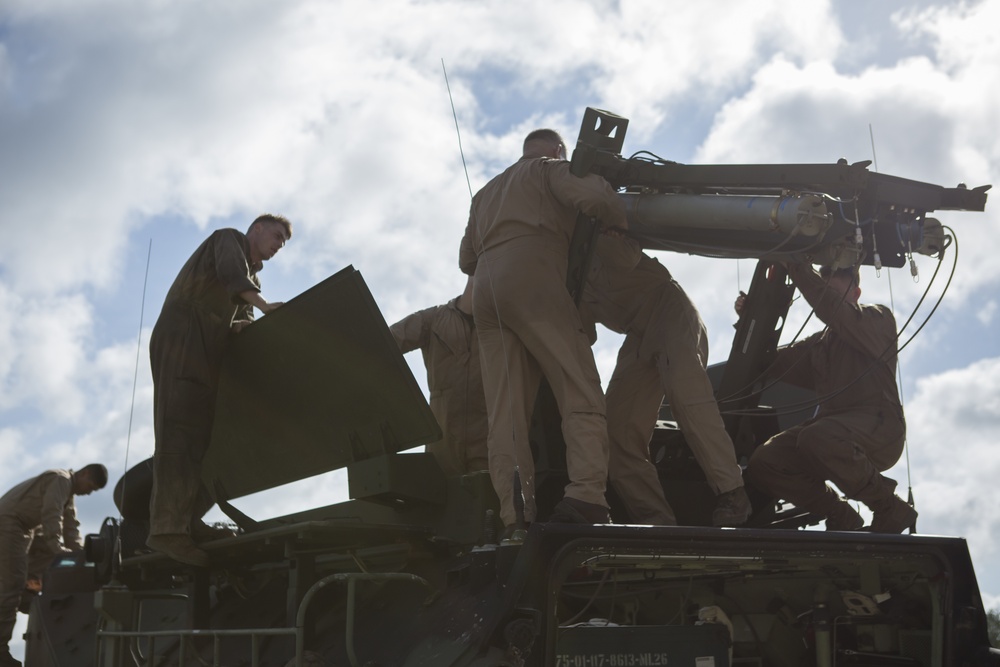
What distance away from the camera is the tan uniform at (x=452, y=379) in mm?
5723

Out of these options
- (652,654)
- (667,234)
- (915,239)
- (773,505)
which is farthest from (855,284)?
(652,654)

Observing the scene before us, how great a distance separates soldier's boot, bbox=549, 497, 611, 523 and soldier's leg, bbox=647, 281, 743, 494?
0.65m

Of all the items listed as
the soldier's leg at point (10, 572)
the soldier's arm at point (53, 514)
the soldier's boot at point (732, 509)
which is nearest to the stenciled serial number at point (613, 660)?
the soldier's boot at point (732, 509)

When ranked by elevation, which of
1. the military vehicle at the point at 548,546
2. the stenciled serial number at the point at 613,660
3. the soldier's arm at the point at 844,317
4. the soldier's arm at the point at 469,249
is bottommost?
the stenciled serial number at the point at 613,660

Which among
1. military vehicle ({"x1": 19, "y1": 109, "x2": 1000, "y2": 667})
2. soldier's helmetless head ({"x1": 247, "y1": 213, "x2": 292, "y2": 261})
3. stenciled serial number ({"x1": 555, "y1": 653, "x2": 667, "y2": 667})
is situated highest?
soldier's helmetless head ({"x1": 247, "y1": 213, "x2": 292, "y2": 261})

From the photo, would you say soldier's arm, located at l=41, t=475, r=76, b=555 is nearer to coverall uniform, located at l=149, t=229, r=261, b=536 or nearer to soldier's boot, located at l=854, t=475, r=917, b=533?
coverall uniform, located at l=149, t=229, r=261, b=536

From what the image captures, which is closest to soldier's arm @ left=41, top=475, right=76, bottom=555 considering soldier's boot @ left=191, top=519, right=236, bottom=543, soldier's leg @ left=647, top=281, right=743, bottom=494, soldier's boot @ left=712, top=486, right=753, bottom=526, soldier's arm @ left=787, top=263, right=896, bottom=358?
soldier's boot @ left=191, top=519, right=236, bottom=543

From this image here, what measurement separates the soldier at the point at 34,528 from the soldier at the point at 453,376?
2.93 meters

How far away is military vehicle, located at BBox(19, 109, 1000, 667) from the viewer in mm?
3670

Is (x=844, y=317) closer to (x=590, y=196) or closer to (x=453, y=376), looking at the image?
(x=590, y=196)

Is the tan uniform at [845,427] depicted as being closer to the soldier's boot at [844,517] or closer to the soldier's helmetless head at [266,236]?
the soldier's boot at [844,517]

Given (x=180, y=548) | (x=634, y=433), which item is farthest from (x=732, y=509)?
(x=180, y=548)

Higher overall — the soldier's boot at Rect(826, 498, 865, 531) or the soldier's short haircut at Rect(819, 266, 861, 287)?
the soldier's short haircut at Rect(819, 266, 861, 287)

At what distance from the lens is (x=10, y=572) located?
749 centimetres
